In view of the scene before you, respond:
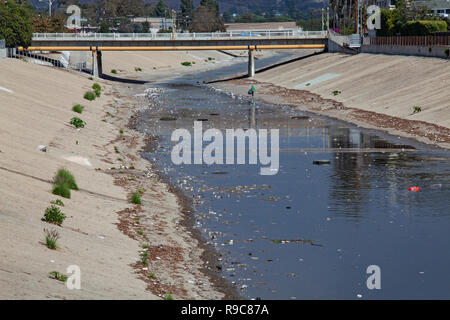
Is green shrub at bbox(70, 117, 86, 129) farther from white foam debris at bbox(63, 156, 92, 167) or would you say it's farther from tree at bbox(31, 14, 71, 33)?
tree at bbox(31, 14, 71, 33)

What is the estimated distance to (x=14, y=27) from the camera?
108 m

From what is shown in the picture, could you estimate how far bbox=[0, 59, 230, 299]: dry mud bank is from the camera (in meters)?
21.0

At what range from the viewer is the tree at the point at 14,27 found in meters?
106

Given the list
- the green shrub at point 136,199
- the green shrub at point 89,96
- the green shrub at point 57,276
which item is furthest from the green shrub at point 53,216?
the green shrub at point 89,96

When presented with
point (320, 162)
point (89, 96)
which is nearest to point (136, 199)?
point (320, 162)

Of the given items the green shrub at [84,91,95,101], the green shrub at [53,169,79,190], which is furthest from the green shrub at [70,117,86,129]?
the green shrub at [84,91,95,101]

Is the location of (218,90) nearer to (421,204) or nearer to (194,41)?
(194,41)

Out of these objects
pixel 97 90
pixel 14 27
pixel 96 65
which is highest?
pixel 14 27

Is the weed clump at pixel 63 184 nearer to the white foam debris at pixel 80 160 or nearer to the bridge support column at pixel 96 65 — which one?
the white foam debris at pixel 80 160

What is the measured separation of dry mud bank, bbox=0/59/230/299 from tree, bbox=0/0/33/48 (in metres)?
55.5

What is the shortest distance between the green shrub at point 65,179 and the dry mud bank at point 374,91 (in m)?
25.5

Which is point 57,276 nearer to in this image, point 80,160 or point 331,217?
point 331,217

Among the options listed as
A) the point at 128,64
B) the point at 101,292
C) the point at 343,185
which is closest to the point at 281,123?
the point at 343,185

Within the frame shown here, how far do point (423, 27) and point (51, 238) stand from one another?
9213 cm
